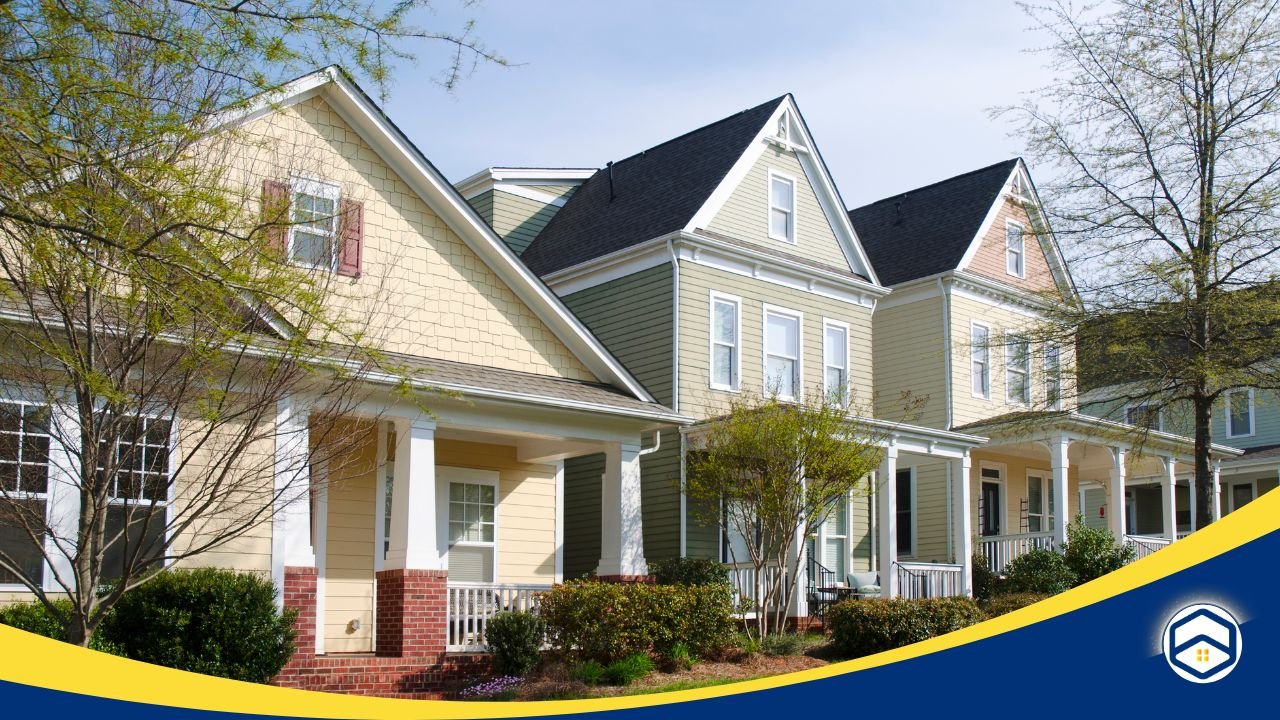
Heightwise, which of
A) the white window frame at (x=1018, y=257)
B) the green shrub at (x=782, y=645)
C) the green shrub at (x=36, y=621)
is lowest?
the green shrub at (x=782, y=645)

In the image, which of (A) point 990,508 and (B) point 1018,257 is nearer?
(A) point 990,508

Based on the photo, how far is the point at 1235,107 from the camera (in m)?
18.7

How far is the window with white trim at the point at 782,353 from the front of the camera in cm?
2503

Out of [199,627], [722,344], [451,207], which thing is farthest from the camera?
[722,344]

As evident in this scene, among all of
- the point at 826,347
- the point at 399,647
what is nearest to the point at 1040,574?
the point at 826,347

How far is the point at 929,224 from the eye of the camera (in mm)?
31203

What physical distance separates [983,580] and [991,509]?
4699 millimetres

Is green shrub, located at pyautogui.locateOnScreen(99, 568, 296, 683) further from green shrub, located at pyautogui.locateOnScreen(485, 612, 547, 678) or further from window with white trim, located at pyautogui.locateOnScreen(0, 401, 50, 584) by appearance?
green shrub, located at pyautogui.locateOnScreen(485, 612, 547, 678)

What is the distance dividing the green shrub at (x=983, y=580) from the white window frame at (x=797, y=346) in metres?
4.94

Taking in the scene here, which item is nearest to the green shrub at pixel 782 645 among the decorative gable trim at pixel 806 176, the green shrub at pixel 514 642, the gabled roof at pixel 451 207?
the green shrub at pixel 514 642

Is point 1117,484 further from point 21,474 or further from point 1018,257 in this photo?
point 21,474

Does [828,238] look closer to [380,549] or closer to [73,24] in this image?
[380,549]

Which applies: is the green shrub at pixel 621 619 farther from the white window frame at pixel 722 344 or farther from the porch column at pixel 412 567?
the white window frame at pixel 722 344

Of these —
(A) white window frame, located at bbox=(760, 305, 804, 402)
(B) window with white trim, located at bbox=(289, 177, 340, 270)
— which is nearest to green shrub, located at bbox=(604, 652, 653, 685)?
(B) window with white trim, located at bbox=(289, 177, 340, 270)
